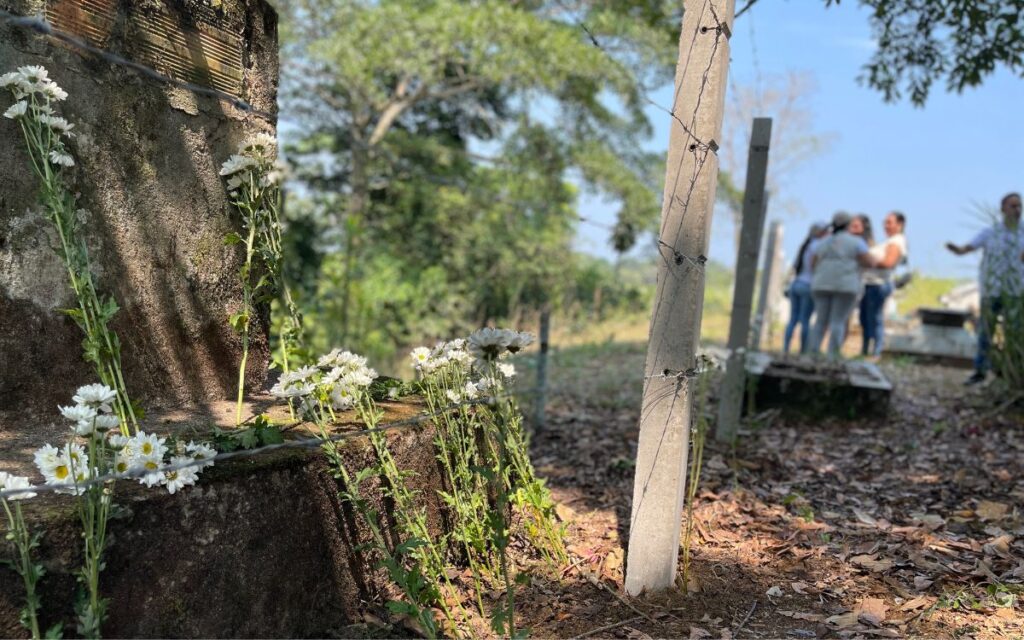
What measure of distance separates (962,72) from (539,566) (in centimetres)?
393

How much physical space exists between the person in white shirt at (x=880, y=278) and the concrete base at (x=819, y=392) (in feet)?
9.06

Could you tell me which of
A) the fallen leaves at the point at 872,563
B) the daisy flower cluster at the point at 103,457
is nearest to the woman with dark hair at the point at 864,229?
the fallen leaves at the point at 872,563

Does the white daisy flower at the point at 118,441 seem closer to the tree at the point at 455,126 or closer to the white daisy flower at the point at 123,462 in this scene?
the white daisy flower at the point at 123,462

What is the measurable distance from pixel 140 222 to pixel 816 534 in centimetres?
305

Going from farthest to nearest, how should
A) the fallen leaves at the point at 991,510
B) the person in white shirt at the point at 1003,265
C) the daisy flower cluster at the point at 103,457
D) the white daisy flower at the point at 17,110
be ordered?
the person in white shirt at the point at 1003,265 → the fallen leaves at the point at 991,510 → the white daisy flower at the point at 17,110 → the daisy flower cluster at the point at 103,457

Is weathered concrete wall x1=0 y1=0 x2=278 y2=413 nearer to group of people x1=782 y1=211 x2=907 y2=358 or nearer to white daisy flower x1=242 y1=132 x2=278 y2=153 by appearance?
white daisy flower x1=242 y1=132 x2=278 y2=153

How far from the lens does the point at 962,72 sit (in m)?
4.58

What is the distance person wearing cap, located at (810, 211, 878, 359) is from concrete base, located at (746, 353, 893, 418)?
5.70 ft

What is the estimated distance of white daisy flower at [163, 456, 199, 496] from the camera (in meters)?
1.96

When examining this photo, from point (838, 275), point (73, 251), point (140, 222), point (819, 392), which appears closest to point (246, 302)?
point (140, 222)

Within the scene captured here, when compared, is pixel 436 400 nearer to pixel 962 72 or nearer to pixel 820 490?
pixel 820 490

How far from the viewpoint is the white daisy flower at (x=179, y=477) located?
77.2 inches

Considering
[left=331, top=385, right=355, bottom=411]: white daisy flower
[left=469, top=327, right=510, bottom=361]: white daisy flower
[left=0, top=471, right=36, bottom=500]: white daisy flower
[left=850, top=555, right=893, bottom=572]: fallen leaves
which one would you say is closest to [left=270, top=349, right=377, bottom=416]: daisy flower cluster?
[left=331, top=385, right=355, bottom=411]: white daisy flower

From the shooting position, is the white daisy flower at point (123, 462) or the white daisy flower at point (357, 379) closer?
the white daisy flower at point (123, 462)
